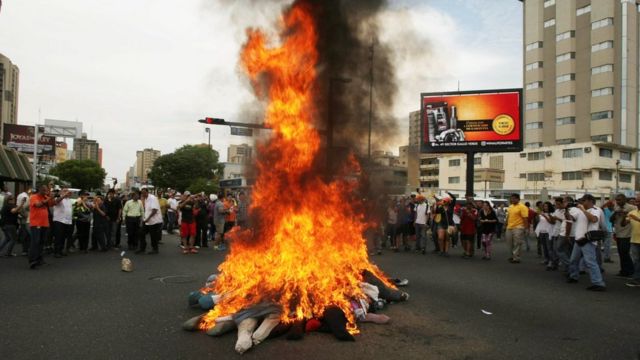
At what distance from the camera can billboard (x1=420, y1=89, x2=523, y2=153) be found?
22109 millimetres

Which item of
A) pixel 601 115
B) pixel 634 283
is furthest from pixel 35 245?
pixel 601 115

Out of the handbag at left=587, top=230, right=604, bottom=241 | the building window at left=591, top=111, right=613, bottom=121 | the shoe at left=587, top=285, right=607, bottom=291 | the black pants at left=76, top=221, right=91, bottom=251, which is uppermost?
the building window at left=591, top=111, right=613, bottom=121

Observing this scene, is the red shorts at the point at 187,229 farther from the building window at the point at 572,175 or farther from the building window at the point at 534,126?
the building window at the point at 534,126

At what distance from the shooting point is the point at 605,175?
169 ft

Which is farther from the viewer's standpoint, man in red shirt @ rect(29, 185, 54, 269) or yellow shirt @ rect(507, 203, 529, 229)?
yellow shirt @ rect(507, 203, 529, 229)

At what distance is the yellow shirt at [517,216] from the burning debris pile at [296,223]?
6298 millimetres

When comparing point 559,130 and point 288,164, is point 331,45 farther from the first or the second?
point 559,130

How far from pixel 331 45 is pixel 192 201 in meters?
7.67

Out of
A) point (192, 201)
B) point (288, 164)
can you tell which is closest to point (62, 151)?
point (192, 201)

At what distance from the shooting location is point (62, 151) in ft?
379

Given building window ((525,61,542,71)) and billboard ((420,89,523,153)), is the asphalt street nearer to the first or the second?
billboard ((420,89,523,153))

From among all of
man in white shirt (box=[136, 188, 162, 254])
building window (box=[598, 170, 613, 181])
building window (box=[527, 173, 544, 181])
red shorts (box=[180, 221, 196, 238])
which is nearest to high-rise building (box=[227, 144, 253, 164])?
man in white shirt (box=[136, 188, 162, 254])

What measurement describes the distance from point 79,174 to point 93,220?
60.4m

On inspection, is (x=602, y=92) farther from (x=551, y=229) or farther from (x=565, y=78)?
(x=551, y=229)
